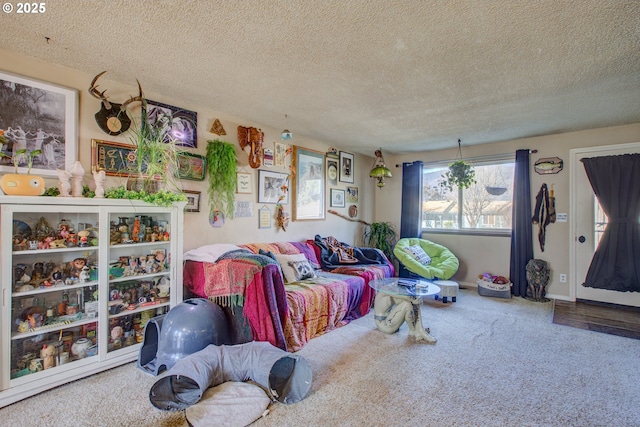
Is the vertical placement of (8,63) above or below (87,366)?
above

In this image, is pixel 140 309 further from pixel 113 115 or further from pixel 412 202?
pixel 412 202

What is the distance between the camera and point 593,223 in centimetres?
387

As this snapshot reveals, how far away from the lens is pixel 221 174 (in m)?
3.25

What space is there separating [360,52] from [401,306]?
215 centimetres

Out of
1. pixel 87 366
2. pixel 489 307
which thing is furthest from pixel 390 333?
pixel 87 366

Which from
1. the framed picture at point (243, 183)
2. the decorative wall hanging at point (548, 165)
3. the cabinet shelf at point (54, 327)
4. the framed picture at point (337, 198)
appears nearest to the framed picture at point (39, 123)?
the cabinet shelf at point (54, 327)

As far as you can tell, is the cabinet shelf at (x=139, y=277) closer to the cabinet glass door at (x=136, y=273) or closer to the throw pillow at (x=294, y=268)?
the cabinet glass door at (x=136, y=273)

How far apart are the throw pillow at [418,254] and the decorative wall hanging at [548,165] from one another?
6.28 feet

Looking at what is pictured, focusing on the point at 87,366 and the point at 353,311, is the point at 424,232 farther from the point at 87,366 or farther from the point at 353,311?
the point at 87,366

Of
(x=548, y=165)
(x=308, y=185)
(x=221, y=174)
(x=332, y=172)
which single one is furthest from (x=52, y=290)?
(x=548, y=165)

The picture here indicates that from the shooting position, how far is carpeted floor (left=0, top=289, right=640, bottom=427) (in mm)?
1703

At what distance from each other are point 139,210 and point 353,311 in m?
2.32

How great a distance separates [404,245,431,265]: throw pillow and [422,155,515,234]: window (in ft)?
2.22

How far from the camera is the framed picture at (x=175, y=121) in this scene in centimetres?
278
